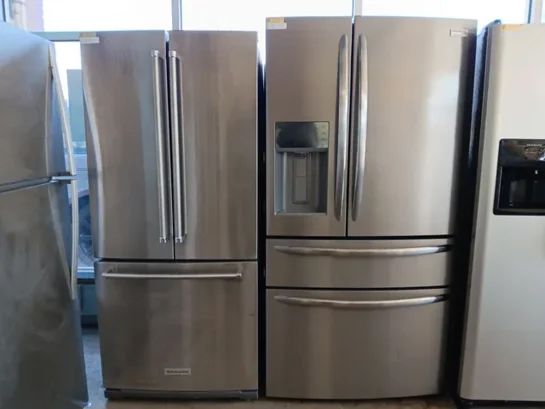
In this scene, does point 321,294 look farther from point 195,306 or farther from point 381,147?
point 381,147

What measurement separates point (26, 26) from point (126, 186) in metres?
1.56

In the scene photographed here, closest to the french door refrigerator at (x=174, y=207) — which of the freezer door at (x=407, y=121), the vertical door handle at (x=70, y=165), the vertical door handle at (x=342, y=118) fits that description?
the vertical door handle at (x=70, y=165)

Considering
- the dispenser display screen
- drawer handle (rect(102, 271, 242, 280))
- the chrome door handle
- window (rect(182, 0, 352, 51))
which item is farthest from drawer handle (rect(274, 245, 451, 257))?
window (rect(182, 0, 352, 51))

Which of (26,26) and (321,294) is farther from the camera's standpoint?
(26,26)

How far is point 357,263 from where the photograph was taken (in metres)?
1.83

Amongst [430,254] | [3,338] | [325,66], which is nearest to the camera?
[3,338]

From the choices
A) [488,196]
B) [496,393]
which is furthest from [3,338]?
[496,393]

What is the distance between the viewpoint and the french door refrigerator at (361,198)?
170 cm

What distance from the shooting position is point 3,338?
1.36 metres

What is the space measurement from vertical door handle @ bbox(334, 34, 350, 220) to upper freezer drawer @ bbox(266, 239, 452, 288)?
0.85 feet

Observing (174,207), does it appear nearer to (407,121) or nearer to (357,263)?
(357,263)

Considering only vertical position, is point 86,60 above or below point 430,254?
above

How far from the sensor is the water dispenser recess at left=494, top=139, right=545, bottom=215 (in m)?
1.67

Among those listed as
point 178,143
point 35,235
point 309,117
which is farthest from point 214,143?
point 35,235
